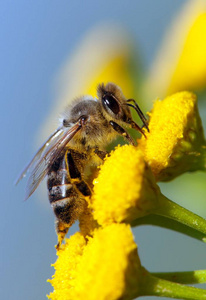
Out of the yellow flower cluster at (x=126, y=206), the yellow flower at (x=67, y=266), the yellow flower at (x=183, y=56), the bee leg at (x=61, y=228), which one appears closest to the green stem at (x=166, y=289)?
the yellow flower cluster at (x=126, y=206)

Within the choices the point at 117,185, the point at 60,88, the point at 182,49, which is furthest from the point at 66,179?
the point at 60,88

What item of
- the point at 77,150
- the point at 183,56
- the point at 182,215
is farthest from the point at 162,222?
the point at 183,56

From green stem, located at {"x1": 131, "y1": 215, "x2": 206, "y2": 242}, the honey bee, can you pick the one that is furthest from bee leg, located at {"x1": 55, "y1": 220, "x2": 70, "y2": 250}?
green stem, located at {"x1": 131, "y1": 215, "x2": 206, "y2": 242}

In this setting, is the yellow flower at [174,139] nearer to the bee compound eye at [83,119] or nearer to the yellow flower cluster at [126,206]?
the yellow flower cluster at [126,206]

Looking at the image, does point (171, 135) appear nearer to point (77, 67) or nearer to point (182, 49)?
point (182, 49)

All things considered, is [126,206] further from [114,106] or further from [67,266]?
[114,106]

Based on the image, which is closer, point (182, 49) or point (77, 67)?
point (182, 49)
